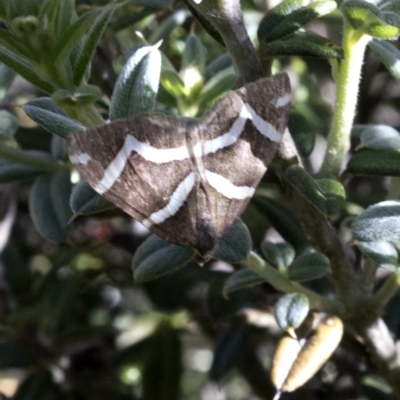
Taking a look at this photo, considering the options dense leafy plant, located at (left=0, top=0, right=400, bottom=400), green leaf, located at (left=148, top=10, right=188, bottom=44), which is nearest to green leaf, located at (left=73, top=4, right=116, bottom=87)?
dense leafy plant, located at (left=0, top=0, right=400, bottom=400)

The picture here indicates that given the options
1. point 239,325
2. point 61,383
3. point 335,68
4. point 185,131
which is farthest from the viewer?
point 61,383

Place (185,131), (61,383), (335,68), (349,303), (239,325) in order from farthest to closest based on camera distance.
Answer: (61,383) < (239,325) < (349,303) < (335,68) < (185,131)

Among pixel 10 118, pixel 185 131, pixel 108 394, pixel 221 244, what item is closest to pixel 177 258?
pixel 221 244

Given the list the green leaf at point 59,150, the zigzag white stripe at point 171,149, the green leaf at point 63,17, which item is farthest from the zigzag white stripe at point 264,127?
the green leaf at point 59,150

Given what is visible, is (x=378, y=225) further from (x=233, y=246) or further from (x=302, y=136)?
(x=302, y=136)

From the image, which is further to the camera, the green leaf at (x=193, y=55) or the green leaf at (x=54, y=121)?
the green leaf at (x=193, y=55)

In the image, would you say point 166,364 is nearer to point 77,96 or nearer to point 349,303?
point 349,303

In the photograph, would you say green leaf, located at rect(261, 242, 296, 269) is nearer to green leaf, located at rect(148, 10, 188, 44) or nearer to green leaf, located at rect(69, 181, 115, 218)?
green leaf, located at rect(69, 181, 115, 218)

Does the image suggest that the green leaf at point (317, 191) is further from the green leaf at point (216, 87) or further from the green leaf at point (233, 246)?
the green leaf at point (216, 87)
